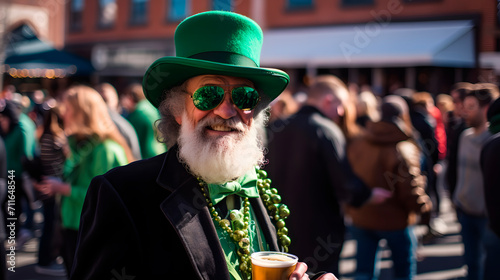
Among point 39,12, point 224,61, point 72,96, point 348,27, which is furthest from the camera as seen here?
point 39,12

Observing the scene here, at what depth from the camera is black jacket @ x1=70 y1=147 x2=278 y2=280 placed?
155 centimetres

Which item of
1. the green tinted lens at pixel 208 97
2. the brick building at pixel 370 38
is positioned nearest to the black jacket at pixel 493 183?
the green tinted lens at pixel 208 97

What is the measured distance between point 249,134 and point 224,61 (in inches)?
13.0

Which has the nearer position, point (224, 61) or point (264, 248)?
point (224, 61)

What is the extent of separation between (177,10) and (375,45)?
1012 cm

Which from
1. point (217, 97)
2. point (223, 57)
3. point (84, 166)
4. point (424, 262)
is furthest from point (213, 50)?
point (424, 262)

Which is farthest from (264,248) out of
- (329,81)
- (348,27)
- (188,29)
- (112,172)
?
(348,27)

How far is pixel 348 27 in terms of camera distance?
17.6m

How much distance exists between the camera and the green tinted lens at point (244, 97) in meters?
1.82

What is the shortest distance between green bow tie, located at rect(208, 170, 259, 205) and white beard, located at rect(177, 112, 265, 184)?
3 centimetres

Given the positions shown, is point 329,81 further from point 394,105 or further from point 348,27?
point 348,27

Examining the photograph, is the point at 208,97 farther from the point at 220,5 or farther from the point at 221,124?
the point at 220,5

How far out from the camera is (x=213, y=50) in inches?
70.6

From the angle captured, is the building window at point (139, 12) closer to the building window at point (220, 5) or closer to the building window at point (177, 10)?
the building window at point (177, 10)
